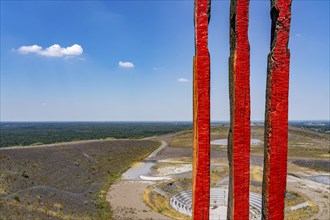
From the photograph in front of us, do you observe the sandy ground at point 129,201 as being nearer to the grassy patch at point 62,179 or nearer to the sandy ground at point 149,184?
the sandy ground at point 149,184

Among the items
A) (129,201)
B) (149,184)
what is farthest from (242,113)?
(149,184)

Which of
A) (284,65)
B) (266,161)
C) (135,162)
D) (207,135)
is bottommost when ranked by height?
(135,162)

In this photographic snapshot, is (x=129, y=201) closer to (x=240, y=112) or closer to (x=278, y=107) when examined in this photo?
(x=240, y=112)

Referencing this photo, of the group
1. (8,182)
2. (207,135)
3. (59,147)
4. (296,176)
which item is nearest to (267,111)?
(207,135)

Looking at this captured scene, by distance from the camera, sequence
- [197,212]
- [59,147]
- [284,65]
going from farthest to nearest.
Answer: [59,147]
[197,212]
[284,65]

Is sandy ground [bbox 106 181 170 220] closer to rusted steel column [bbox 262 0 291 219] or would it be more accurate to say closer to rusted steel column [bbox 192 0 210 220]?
rusted steel column [bbox 192 0 210 220]

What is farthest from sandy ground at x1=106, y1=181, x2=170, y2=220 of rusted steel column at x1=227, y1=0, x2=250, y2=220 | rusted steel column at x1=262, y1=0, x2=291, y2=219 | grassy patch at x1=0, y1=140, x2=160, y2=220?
rusted steel column at x1=262, y1=0, x2=291, y2=219

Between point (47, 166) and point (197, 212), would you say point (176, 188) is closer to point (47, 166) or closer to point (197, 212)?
point (47, 166)
